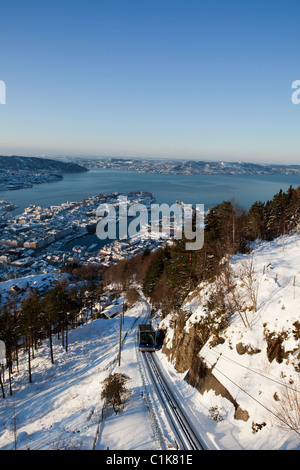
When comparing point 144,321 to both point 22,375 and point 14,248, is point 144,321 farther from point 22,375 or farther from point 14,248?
point 14,248

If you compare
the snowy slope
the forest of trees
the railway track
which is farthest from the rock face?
the forest of trees

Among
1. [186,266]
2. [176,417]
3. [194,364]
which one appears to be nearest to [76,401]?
[176,417]

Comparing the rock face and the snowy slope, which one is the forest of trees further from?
the rock face

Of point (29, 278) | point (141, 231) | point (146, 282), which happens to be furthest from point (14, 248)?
point (146, 282)

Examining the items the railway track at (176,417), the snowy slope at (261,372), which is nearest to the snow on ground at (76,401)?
the railway track at (176,417)

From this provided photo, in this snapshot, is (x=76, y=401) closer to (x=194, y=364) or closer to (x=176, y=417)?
(x=176, y=417)
